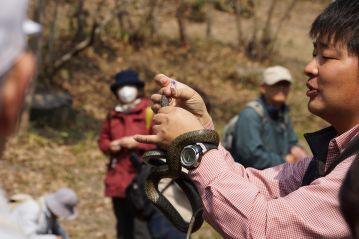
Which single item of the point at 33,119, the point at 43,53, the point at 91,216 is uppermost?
the point at 43,53

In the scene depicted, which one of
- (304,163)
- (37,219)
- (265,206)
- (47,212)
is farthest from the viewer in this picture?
(47,212)

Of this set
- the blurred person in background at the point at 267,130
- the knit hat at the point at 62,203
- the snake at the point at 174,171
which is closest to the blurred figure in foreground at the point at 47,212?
the knit hat at the point at 62,203

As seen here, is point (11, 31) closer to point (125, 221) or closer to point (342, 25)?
point (342, 25)

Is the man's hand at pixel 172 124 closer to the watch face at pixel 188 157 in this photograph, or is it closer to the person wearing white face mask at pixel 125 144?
the watch face at pixel 188 157

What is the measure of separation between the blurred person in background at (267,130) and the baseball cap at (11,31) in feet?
13.4

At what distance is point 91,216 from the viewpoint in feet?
23.7

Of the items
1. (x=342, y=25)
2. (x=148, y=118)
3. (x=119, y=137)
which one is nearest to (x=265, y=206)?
(x=342, y=25)

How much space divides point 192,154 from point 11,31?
3.63ft

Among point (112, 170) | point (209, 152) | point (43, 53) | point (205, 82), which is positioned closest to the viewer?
point (209, 152)

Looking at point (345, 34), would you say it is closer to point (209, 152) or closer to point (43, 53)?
point (209, 152)

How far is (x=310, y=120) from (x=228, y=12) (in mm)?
7052

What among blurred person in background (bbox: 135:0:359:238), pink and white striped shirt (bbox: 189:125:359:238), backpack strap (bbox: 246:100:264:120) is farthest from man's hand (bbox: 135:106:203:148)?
backpack strap (bbox: 246:100:264:120)

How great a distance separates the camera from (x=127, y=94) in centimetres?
568

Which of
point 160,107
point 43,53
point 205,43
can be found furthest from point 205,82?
point 160,107
